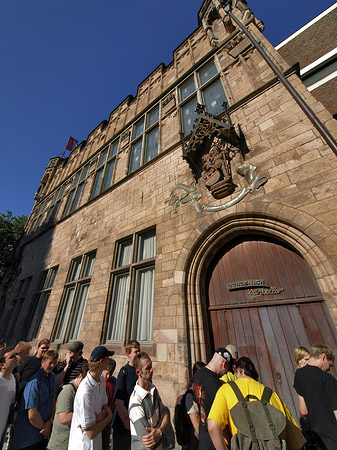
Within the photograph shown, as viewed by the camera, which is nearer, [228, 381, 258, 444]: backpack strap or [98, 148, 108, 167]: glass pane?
[228, 381, 258, 444]: backpack strap

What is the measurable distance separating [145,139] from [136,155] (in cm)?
71

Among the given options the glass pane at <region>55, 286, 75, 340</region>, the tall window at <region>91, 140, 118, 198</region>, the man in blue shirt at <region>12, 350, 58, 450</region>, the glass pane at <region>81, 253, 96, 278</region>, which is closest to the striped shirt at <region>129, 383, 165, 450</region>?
the man in blue shirt at <region>12, 350, 58, 450</region>

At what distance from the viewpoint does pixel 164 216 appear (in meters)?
4.91

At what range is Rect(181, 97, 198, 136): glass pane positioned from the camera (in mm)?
6176

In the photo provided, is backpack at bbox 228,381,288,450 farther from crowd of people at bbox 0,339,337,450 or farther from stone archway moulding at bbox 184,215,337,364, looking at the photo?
stone archway moulding at bbox 184,215,337,364

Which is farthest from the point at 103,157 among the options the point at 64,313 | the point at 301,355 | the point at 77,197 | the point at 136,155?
the point at 301,355

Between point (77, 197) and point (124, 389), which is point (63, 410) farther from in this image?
point (77, 197)

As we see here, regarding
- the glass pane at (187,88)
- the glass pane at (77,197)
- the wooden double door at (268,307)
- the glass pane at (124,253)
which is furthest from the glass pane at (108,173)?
the wooden double door at (268,307)

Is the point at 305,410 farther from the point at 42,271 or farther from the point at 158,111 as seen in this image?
the point at 42,271

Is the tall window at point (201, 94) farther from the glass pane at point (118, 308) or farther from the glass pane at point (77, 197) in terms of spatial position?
the glass pane at point (77, 197)

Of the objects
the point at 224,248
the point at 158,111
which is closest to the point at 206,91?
the point at 158,111

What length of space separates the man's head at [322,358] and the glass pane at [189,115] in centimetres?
599

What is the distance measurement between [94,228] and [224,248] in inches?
198

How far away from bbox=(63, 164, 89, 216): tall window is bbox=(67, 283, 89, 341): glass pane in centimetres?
500
